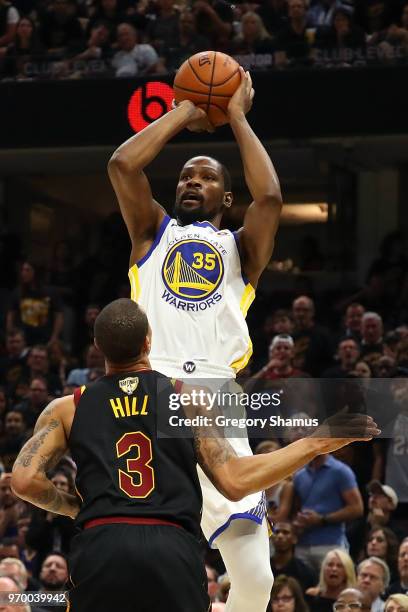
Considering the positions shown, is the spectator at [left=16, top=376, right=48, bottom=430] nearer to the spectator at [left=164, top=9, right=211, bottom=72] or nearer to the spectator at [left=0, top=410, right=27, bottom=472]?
the spectator at [left=0, top=410, right=27, bottom=472]

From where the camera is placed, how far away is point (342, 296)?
15.9m

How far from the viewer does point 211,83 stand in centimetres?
645

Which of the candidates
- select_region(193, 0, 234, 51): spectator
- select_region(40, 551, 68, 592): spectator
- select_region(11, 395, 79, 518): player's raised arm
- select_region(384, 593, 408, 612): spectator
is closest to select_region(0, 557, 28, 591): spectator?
select_region(40, 551, 68, 592): spectator

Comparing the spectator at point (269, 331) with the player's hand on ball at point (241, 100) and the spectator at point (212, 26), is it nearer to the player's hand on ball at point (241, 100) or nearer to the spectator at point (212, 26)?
the spectator at point (212, 26)

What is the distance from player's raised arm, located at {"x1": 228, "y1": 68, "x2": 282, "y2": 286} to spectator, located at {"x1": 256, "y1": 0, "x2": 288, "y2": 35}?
29.1ft

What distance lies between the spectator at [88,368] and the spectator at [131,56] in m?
3.51

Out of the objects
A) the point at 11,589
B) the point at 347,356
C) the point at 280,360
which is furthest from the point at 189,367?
the point at 347,356

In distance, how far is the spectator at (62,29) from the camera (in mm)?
15648

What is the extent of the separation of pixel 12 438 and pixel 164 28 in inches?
216

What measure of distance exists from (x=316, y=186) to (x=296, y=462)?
13893mm

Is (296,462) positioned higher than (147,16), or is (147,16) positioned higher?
(147,16)

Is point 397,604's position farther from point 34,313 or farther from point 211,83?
point 34,313

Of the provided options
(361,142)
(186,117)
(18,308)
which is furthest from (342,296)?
(186,117)

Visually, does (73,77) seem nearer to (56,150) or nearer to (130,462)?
(56,150)
